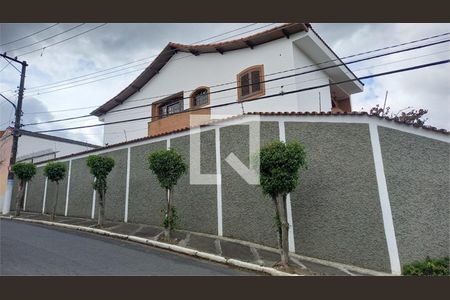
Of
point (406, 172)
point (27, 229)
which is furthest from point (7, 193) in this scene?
point (406, 172)

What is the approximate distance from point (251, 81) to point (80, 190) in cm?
906

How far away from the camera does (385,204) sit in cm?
762

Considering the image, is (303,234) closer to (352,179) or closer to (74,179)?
(352,179)

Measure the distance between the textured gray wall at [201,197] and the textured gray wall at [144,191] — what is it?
0.92 metres

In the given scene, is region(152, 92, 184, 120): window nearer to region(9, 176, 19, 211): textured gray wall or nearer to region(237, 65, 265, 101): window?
region(237, 65, 265, 101): window

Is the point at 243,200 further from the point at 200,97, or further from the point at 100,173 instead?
the point at 200,97

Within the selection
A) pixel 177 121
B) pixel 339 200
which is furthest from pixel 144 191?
pixel 339 200

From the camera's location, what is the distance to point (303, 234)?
833cm

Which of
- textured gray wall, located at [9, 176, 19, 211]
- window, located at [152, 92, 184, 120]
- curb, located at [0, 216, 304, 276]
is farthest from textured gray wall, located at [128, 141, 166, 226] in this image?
textured gray wall, located at [9, 176, 19, 211]

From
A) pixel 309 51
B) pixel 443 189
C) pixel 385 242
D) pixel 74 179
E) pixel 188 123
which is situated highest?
pixel 309 51

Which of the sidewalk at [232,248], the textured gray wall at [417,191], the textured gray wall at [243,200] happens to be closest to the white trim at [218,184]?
the textured gray wall at [243,200]

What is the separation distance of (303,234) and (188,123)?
809 cm

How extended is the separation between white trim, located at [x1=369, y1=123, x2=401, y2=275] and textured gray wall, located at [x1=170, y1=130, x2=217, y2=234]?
467cm

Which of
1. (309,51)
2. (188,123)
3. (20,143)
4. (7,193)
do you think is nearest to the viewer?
(309,51)
